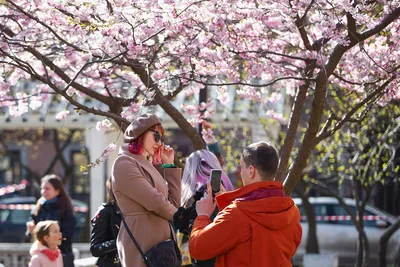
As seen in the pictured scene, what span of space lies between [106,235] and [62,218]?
2.37 meters

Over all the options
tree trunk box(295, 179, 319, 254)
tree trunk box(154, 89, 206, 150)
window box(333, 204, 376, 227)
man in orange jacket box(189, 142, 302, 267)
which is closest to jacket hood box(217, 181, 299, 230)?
man in orange jacket box(189, 142, 302, 267)

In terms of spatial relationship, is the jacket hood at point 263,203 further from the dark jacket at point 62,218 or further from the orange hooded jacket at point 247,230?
the dark jacket at point 62,218

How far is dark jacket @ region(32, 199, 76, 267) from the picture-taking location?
359 inches

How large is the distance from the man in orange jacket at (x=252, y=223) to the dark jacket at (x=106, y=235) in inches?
84.9

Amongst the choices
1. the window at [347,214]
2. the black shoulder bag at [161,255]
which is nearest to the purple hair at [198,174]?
the black shoulder bag at [161,255]

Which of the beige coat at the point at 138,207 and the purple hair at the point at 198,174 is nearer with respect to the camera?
the beige coat at the point at 138,207

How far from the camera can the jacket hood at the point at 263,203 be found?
477 centimetres

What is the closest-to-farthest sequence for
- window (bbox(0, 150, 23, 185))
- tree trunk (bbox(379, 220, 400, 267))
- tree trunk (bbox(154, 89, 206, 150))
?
tree trunk (bbox(154, 89, 206, 150)) → tree trunk (bbox(379, 220, 400, 267)) → window (bbox(0, 150, 23, 185))

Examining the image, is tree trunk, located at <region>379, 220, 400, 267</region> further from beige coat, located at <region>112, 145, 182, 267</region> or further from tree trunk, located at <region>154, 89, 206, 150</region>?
beige coat, located at <region>112, 145, 182, 267</region>

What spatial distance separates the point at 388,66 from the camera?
756 centimetres

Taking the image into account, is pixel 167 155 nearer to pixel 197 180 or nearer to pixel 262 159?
pixel 197 180

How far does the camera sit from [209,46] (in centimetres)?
782

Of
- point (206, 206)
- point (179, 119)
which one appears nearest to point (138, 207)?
point (206, 206)

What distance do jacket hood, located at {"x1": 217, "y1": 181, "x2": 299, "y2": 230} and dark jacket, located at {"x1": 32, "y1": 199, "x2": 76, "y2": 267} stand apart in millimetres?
4524
